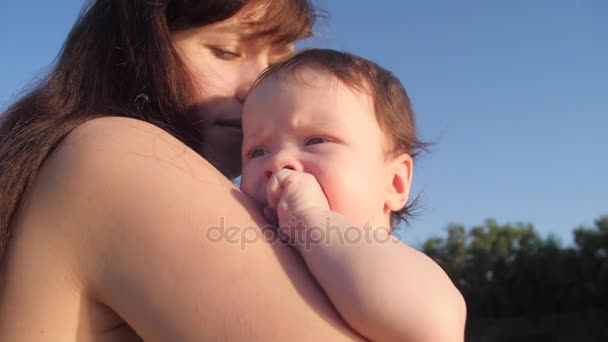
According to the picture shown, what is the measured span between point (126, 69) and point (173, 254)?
90 centimetres

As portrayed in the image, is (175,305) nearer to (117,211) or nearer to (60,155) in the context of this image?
(117,211)

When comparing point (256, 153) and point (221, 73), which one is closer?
point (256, 153)

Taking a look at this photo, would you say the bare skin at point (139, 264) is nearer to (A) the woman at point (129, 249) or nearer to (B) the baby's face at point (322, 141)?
(A) the woman at point (129, 249)

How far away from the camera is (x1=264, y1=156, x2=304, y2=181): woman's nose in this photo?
1.80m

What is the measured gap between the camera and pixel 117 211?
1.40 m

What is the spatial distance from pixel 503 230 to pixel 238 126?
32.0 metres

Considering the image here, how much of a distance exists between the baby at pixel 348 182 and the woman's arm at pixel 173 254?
0.09 m

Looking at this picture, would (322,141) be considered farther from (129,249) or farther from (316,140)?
(129,249)

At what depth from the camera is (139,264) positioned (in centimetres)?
135

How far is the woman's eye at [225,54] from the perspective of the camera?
7.27 ft

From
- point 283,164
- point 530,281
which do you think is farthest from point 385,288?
point 530,281

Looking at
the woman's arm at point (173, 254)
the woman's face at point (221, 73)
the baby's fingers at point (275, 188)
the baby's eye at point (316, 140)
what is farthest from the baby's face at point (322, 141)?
the woman's arm at point (173, 254)

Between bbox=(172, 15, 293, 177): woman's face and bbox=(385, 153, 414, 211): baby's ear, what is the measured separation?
578mm

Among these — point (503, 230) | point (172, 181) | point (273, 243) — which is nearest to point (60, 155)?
point (172, 181)
